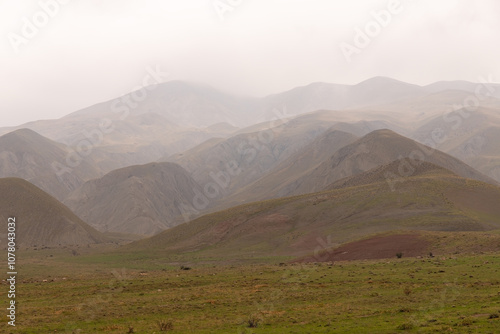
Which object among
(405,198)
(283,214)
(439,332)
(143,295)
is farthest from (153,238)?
(439,332)

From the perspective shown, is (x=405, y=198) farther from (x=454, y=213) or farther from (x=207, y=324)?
(x=207, y=324)

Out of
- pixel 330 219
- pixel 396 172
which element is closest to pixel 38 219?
pixel 330 219

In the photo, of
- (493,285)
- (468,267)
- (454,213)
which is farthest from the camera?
(454,213)

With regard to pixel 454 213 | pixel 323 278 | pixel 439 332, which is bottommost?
pixel 454 213

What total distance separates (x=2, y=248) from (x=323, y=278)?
88912 mm

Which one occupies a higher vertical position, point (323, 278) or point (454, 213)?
point (323, 278)

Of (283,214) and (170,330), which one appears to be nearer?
(170,330)

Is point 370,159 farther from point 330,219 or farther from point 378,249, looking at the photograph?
point 378,249

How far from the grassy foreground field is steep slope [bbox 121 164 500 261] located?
33060mm

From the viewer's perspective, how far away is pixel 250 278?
151 ft

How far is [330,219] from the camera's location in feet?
311

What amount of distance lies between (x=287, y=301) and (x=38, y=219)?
11106 cm

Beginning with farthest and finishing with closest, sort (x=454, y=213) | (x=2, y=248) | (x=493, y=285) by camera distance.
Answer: (x=2, y=248) → (x=454, y=213) → (x=493, y=285)

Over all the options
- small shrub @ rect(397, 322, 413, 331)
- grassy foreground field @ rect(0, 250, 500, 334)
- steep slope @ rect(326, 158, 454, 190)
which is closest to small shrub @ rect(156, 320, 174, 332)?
grassy foreground field @ rect(0, 250, 500, 334)
